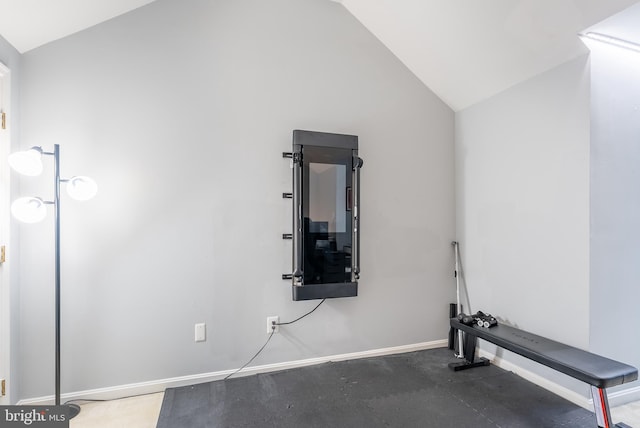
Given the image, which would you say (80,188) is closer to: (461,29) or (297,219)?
(297,219)

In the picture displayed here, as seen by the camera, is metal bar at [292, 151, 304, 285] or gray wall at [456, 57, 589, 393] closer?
gray wall at [456, 57, 589, 393]

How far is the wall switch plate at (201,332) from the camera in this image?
7.88 ft

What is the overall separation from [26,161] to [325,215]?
1.89 meters

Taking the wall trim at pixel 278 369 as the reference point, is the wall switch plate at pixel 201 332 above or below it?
above

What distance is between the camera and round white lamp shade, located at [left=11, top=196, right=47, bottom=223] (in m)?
1.71

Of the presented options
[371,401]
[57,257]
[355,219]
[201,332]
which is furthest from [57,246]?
[371,401]

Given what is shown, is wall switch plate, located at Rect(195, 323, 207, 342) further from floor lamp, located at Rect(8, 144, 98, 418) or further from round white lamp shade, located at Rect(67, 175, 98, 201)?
round white lamp shade, located at Rect(67, 175, 98, 201)

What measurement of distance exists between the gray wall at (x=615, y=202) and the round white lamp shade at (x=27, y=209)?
3348mm

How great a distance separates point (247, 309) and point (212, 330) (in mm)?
296

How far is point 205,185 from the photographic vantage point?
2.45 m

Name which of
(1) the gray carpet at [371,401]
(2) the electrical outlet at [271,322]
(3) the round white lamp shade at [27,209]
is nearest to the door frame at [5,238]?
(3) the round white lamp shade at [27,209]

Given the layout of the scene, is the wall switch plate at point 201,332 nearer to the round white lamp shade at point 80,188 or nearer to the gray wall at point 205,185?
the gray wall at point 205,185

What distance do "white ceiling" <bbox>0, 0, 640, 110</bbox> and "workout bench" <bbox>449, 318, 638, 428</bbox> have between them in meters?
1.93

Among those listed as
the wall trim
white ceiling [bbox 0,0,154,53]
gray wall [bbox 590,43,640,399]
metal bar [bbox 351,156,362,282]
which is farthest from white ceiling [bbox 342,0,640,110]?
the wall trim
